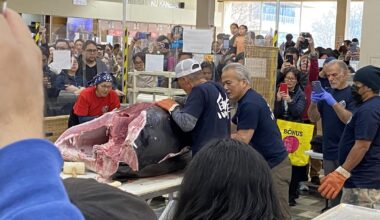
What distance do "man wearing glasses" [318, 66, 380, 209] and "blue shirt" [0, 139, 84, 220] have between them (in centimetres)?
384

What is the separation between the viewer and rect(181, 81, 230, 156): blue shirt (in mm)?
4191

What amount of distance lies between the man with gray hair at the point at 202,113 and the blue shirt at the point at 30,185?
353cm

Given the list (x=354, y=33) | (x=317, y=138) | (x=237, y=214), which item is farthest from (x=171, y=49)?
(x=354, y=33)

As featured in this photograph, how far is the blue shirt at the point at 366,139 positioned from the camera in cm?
407

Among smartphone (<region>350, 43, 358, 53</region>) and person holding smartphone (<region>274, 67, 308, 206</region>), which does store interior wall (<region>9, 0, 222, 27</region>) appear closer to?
smartphone (<region>350, 43, 358, 53</region>)

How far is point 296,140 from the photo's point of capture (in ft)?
22.8

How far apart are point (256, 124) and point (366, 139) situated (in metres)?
0.81

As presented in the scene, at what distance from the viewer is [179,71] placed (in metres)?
4.55

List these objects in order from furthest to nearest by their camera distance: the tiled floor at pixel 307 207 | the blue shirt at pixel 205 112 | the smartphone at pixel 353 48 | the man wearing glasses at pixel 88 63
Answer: the smartphone at pixel 353 48, the man wearing glasses at pixel 88 63, the tiled floor at pixel 307 207, the blue shirt at pixel 205 112

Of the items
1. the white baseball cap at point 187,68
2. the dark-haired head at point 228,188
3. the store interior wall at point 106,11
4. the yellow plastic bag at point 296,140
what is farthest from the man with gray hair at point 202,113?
the store interior wall at point 106,11

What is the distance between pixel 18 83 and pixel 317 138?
21.1 ft

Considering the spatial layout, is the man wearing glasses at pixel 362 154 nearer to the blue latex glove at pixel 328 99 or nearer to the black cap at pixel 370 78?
the black cap at pixel 370 78

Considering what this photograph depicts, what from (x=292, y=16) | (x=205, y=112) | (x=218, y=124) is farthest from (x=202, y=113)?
(x=292, y=16)

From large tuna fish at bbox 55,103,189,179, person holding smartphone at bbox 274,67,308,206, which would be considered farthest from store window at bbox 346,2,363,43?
large tuna fish at bbox 55,103,189,179
